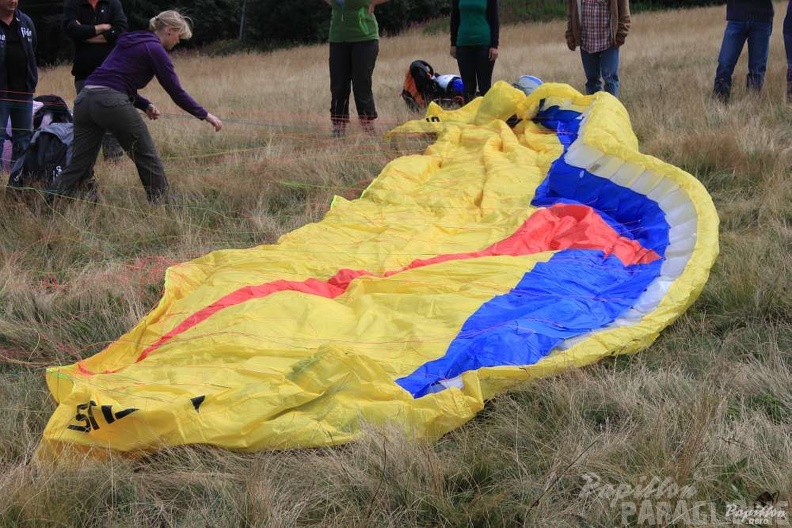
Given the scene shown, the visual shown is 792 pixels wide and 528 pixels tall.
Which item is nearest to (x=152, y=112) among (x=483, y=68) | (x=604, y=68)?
(x=483, y=68)

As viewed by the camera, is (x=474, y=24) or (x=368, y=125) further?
(x=474, y=24)

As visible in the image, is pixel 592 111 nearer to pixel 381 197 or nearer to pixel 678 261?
pixel 381 197

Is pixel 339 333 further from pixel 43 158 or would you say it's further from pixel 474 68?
pixel 474 68

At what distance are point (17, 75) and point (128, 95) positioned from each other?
47.3 inches

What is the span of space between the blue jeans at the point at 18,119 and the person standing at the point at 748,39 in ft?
16.0

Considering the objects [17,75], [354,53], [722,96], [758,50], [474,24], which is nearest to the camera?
[17,75]

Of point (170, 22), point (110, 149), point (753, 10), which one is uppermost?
point (170, 22)

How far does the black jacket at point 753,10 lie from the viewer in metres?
5.19

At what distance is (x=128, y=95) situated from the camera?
12.6ft

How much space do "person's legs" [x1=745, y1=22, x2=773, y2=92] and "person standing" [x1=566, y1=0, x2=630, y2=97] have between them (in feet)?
3.20

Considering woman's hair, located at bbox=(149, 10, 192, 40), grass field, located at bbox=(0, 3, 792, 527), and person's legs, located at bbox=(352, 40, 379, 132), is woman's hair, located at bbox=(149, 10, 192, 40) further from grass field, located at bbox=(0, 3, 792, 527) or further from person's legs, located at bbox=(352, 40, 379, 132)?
person's legs, located at bbox=(352, 40, 379, 132)

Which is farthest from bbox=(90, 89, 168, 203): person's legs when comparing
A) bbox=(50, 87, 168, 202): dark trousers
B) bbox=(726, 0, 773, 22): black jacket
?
bbox=(726, 0, 773, 22): black jacket

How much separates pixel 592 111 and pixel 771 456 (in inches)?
113

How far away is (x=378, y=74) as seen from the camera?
33.9 ft
